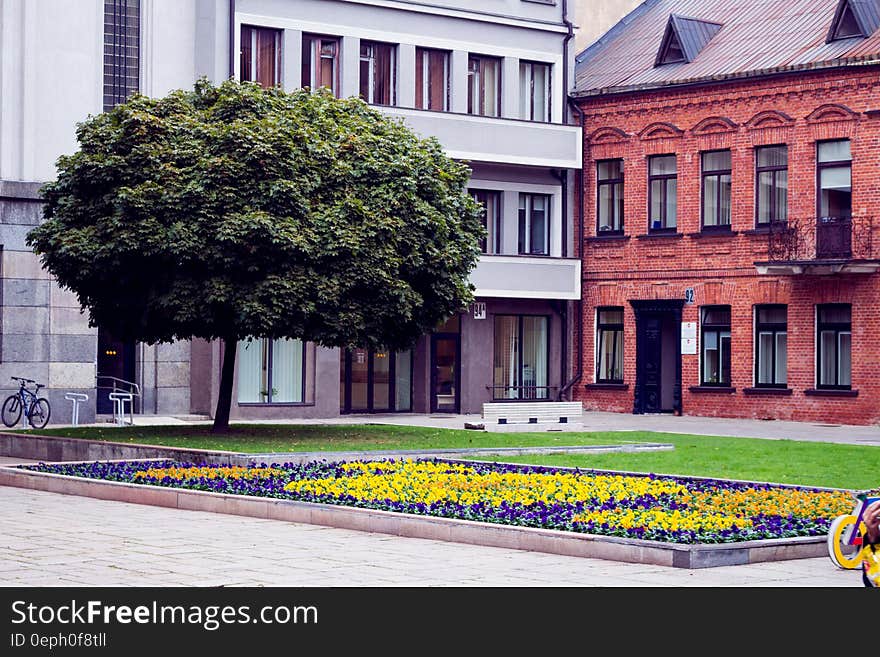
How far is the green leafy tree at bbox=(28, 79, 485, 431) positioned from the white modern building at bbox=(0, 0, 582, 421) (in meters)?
6.83

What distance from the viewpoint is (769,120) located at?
39.9m

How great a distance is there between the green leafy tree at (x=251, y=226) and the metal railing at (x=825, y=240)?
504 inches

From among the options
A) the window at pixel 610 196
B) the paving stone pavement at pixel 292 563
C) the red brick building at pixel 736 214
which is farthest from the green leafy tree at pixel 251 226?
the window at pixel 610 196

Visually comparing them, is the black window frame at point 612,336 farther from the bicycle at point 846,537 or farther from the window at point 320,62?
the bicycle at point 846,537

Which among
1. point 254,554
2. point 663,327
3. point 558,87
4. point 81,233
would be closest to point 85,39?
point 81,233

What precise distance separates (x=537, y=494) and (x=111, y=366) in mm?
21447

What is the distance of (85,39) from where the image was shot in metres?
35.7

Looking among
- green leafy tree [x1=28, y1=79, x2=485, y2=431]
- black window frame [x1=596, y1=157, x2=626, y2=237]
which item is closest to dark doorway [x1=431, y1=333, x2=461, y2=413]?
black window frame [x1=596, y1=157, x2=626, y2=237]

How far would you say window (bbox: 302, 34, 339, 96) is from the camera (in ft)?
131

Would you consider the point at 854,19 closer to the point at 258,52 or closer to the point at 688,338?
the point at 688,338

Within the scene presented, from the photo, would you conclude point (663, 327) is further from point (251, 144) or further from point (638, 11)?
point (251, 144)

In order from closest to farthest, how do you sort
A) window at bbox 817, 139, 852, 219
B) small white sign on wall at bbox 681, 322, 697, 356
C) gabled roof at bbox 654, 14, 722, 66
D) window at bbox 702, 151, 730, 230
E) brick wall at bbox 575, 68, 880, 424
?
brick wall at bbox 575, 68, 880, 424, window at bbox 817, 139, 852, 219, window at bbox 702, 151, 730, 230, small white sign on wall at bbox 681, 322, 697, 356, gabled roof at bbox 654, 14, 722, 66

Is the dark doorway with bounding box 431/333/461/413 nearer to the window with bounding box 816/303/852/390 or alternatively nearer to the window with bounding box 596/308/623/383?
the window with bounding box 596/308/623/383

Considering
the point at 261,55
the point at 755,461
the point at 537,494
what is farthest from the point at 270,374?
the point at 537,494
